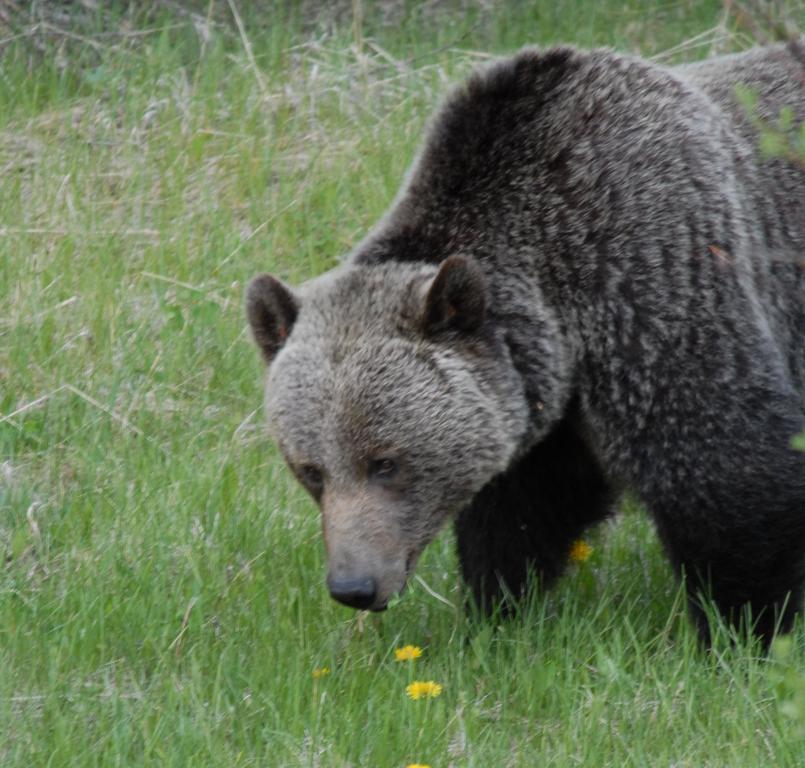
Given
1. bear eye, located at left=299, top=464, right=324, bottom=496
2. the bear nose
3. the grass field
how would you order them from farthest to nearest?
bear eye, located at left=299, top=464, right=324, bottom=496, the bear nose, the grass field

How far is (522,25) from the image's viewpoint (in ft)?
33.9

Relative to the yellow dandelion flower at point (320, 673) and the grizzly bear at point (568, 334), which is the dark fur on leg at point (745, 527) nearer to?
the grizzly bear at point (568, 334)

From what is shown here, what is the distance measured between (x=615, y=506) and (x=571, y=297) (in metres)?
1.10

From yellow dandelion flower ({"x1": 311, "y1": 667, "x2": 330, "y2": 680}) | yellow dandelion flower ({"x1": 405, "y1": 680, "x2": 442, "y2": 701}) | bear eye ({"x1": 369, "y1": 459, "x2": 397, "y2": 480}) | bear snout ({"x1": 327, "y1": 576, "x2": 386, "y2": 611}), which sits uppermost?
bear eye ({"x1": 369, "y1": 459, "x2": 397, "y2": 480})

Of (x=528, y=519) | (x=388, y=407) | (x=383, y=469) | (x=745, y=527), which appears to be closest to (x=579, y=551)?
(x=528, y=519)

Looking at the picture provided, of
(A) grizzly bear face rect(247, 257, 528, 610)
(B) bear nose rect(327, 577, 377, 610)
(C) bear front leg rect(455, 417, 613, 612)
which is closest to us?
(B) bear nose rect(327, 577, 377, 610)

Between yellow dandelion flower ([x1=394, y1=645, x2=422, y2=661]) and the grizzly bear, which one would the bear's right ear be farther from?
yellow dandelion flower ([x1=394, y1=645, x2=422, y2=661])

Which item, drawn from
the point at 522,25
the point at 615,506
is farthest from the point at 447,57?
the point at 615,506

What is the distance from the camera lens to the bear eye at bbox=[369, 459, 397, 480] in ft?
16.2

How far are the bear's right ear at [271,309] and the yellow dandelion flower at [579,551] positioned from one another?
144cm

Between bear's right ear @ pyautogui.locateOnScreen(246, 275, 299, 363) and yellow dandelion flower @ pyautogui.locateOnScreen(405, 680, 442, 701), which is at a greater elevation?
bear's right ear @ pyautogui.locateOnScreen(246, 275, 299, 363)

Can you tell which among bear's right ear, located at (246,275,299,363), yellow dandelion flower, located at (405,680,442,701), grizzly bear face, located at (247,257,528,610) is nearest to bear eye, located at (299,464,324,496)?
grizzly bear face, located at (247,257,528,610)

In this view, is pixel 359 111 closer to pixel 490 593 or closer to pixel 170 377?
pixel 170 377

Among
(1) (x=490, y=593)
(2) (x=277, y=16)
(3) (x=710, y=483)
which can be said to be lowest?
(1) (x=490, y=593)
